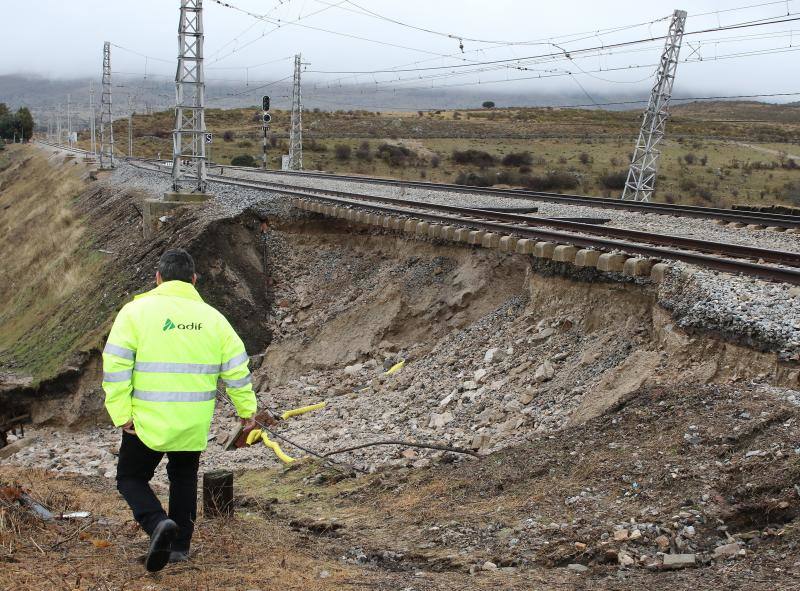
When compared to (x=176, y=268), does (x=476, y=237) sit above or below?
below

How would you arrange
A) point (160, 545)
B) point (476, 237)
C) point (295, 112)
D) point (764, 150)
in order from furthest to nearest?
1. point (764, 150)
2. point (295, 112)
3. point (476, 237)
4. point (160, 545)

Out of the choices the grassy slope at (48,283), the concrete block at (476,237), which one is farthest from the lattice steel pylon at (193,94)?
the concrete block at (476,237)

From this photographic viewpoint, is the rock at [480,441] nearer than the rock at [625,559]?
No

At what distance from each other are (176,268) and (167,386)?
0.78m

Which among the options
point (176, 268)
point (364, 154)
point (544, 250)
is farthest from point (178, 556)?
point (364, 154)

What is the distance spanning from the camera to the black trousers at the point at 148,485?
17.5ft

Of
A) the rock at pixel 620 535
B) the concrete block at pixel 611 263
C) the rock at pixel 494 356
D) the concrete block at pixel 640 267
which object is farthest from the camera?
the rock at pixel 494 356

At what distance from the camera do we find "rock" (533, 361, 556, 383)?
31.1ft

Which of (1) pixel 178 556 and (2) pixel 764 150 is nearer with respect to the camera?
(1) pixel 178 556

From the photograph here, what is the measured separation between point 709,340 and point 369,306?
774cm

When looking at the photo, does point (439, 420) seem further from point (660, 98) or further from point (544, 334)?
point (660, 98)

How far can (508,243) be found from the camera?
1251 centimetres

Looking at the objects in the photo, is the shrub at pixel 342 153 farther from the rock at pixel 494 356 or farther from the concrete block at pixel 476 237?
the rock at pixel 494 356

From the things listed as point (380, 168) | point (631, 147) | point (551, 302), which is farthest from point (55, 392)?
point (631, 147)
